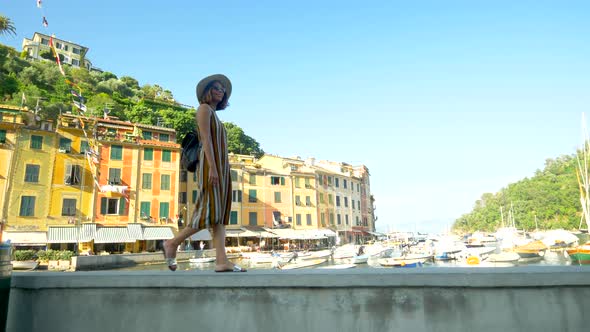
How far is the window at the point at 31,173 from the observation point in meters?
29.0

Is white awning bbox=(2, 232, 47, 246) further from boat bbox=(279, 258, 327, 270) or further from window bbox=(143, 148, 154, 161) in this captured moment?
boat bbox=(279, 258, 327, 270)

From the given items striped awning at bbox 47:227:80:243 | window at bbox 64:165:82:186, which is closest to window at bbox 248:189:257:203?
window at bbox 64:165:82:186

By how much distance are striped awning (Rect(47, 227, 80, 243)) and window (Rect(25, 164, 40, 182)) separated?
4207 mm

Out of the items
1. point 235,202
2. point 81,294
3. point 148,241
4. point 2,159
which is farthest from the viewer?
point 235,202

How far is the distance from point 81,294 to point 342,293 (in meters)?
1.88

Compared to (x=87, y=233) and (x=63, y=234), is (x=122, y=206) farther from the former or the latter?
(x=63, y=234)

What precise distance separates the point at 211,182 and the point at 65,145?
33260mm

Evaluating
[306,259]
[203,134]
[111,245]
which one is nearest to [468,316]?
[203,134]

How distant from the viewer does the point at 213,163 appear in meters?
3.35

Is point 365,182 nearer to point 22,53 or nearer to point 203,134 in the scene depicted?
point 203,134

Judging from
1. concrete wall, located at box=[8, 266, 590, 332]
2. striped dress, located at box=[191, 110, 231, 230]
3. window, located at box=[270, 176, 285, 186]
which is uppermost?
window, located at box=[270, 176, 285, 186]

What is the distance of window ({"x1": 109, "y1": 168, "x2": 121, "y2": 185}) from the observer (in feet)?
106

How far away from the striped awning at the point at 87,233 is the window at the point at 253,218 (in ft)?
53.5

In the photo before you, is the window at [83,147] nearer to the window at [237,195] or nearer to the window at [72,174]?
the window at [72,174]
